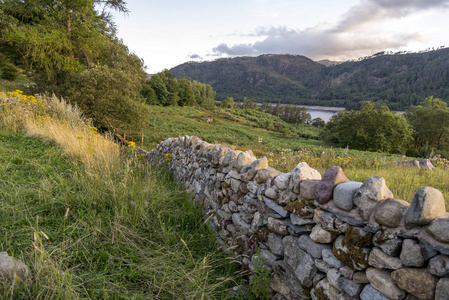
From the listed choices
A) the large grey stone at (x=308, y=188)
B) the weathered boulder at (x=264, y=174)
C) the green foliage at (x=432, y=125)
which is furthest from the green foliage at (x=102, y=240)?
the green foliage at (x=432, y=125)

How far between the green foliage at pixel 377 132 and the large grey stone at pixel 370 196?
31826mm

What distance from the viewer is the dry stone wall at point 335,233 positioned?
4.22ft

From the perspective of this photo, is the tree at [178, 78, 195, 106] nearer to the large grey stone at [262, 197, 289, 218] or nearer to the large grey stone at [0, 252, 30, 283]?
the large grey stone at [262, 197, 289, 218]

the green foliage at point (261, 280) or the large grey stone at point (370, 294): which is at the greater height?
the large grey stone at point (370, 294)

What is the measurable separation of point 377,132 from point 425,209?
34.3 meters

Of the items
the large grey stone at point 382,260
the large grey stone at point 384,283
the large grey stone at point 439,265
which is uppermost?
the large grey stone at point 439,265

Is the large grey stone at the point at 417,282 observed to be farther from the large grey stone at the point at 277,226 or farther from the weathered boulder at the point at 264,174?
the weathered boulder at the point at 264,174

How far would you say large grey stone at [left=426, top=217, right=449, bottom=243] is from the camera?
1.18m

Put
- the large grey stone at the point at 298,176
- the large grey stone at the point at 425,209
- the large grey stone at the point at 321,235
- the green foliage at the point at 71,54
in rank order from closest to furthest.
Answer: the large grey stone at the point at 425,209, the large grey stone at the point at 321,235, the large grey stone at the point at 298,176, the green foliage at the point at 71,54

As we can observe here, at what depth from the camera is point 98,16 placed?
14898mm

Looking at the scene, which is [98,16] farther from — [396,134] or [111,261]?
[396,134]

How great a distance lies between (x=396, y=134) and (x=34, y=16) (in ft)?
124

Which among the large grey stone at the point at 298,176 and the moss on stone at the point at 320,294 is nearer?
the moss on stone at the point at 320,294

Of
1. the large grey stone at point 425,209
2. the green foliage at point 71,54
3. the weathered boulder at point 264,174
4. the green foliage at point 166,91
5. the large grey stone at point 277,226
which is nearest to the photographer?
the large grey stone at point 425,209
